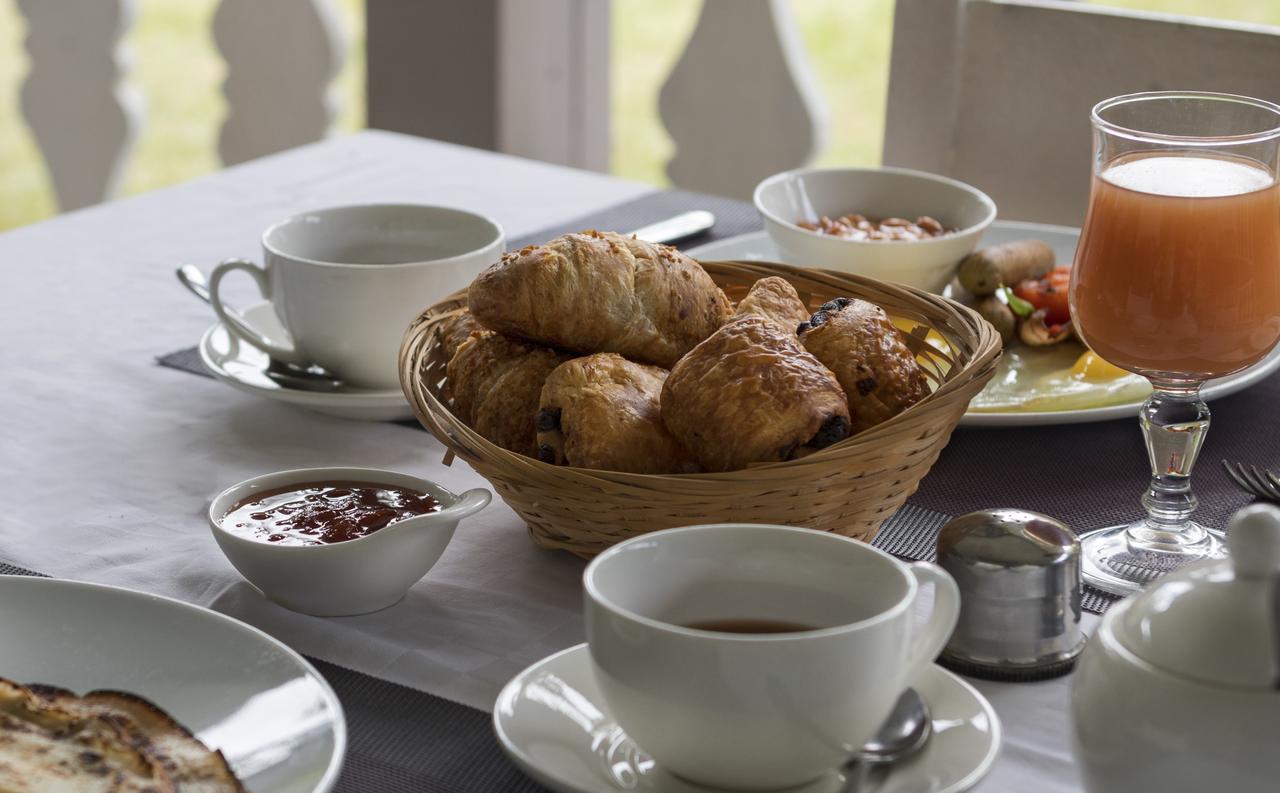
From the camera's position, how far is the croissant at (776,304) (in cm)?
110

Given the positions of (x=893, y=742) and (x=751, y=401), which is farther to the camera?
(x=751, y=401)

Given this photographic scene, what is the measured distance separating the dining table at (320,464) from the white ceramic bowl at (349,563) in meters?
0.02

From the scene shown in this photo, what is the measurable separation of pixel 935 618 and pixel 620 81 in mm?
5727

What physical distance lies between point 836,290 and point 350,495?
47cm

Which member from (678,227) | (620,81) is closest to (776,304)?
(678,227)

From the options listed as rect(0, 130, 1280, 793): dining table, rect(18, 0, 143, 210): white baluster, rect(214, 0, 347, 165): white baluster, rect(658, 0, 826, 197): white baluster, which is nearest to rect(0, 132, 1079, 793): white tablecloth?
rect(0, 130, 1280, 793): dining table

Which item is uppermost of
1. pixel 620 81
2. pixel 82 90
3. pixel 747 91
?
pixel 747 91

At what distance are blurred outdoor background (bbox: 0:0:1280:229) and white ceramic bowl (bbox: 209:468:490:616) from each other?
4.57m

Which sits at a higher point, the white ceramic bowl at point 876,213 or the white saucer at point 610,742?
the white ceramic bowl at point 876,213

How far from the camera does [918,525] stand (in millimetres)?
1110

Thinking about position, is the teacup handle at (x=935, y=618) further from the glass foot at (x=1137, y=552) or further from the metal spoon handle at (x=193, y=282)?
the metal spoon handle at (x=193, y=282)

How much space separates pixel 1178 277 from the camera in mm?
1039

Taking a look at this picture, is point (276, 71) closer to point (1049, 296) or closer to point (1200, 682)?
point (1049, 296)

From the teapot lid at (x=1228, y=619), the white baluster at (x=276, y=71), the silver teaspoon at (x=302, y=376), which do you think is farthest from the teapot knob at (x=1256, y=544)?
the white baluster at (x=276, y=71)
